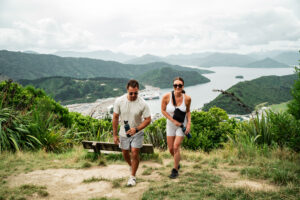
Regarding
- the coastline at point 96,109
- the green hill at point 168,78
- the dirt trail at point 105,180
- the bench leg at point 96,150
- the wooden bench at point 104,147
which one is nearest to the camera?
the dirt trail at point 105,180

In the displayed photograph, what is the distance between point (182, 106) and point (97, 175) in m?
1.92

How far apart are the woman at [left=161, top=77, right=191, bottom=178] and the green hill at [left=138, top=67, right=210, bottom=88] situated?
406 feet

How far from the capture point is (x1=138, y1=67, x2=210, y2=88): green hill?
428ft

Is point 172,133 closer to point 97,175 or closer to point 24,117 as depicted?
point 97,175

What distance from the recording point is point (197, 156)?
438cm

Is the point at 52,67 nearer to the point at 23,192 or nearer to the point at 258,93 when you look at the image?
the point at 258,93

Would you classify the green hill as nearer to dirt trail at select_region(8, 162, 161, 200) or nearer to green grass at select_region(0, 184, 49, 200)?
dirt trail at select_region(8, 162, 161, 200)

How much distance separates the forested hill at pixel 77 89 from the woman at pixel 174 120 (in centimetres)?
9565

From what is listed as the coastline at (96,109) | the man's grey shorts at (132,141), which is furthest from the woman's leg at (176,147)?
the coastline at (96,109)

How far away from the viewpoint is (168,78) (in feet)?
449

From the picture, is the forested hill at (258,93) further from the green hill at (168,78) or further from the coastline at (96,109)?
the green hill at (168,78)

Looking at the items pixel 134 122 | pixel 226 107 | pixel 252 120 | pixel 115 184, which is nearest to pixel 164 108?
pixel 134 122

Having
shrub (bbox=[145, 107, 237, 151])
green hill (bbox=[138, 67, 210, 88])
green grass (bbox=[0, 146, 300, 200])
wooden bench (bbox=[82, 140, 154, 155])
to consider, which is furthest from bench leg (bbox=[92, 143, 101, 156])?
green hill (bbox=[138, 67, 210, 88])

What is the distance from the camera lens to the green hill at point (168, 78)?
130m
